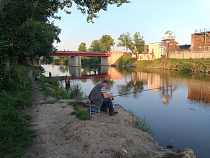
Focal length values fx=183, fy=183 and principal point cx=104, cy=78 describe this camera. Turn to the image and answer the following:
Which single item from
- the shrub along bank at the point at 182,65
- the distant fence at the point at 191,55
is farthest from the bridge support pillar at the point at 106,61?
the distant fence at the point at 191,55

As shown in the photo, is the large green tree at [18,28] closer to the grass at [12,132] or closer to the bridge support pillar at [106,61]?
the grass at [12,132]

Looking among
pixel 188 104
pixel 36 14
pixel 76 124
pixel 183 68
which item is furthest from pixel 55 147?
pixel 183 68

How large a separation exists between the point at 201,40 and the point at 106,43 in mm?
51494

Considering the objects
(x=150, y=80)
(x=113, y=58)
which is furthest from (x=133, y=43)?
(x=150, y=80)

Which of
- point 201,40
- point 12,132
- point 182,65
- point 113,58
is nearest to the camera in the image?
point 12,132

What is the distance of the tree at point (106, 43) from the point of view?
91.4 meters

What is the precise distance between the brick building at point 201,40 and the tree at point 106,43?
154 feet

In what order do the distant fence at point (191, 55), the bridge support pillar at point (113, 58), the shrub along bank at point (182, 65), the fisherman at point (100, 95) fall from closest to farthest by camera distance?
the fisherman at point (100, 95) < the shrub along bank at point (182, 65) < the distant fence at point (191, 55) < the bridge support pillar at point (113, 58)

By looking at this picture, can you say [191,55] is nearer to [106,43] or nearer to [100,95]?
[100,95]

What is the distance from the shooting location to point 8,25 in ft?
32.3

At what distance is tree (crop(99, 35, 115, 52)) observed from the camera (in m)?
91.4

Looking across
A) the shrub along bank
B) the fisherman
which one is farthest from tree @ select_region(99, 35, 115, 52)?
the fisherman

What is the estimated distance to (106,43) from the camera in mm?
93500

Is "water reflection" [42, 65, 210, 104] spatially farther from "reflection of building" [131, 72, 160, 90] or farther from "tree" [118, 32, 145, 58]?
"tree" [118, 32, 145, 58]
